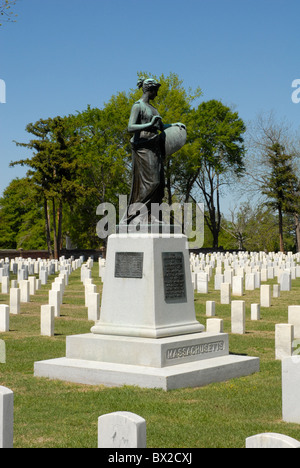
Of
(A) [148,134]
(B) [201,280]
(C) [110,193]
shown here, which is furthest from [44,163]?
(A) [148,134]

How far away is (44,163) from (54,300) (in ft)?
102

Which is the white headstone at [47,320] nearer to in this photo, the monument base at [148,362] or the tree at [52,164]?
the monument base at [148,362]

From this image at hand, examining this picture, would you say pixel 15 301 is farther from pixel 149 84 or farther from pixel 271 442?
pixel 271 442

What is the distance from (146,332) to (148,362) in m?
0.50

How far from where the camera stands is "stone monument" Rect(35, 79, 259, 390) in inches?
352

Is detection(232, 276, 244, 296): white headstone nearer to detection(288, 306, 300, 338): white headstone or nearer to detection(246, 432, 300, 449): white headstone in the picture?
detection(288, 306, 300, 338): white headstone

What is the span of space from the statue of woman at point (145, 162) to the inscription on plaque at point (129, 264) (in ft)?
2.17

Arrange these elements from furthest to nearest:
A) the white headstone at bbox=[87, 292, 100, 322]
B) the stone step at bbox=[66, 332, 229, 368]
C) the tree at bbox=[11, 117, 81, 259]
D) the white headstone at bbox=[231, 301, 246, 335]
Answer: the tree at bbox=[11, 117, 81, 259]
the white headstone at bbox=[87, 292, 100, 322]
the white headstone at bbox=[231, 301, 246, 335]
the stone step at bbox=[66, 332, 229, 368]


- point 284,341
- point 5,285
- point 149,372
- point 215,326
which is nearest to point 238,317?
point 215,326

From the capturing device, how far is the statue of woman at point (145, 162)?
10.2m

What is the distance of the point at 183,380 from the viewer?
28.0 feet

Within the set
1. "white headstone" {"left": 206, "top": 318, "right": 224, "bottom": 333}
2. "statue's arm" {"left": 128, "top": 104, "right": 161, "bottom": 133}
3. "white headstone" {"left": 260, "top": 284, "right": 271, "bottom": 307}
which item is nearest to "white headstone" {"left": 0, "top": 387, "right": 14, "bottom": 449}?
"statue's arm" {"left": 128, "top": 104, "right": 161, "bottom": 133}

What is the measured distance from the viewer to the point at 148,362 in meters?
8.95

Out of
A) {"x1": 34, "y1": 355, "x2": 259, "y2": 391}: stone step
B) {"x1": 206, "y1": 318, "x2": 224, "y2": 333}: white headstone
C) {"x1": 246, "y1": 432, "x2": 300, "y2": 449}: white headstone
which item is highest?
{"x1": 246, "y1": 432, "x2": 300, "y2": 449}: white headstone
